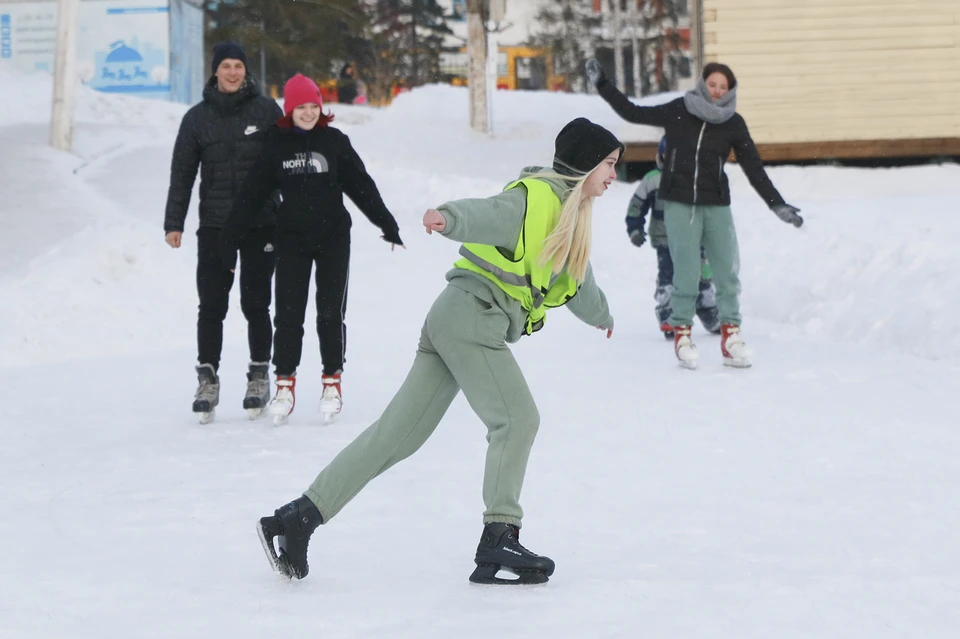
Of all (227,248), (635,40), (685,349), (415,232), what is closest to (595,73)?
(685,349)

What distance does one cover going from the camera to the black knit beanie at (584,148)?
4.06 m

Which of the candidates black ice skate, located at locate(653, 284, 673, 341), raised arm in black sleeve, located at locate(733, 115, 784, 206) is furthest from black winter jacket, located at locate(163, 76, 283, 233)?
black ice skate, located at locate(653, 284, 673, 341)

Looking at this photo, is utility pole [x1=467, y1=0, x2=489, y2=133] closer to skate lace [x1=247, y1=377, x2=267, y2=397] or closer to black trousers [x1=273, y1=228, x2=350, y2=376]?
skate lace [x1=247, y1=377, x2=267, y2=397]

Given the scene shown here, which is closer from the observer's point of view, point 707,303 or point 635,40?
point 707,303

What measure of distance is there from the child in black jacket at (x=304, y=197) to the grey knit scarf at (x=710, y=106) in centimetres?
259

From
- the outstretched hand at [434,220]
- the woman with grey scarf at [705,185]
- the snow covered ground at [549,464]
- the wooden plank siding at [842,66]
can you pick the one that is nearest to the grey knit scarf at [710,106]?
the woman with grey scarf at [705,185]

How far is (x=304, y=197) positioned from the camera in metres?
6.63

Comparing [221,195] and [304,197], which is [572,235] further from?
[221,195]

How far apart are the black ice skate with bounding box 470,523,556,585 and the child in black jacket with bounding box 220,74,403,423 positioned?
2754 millimetres

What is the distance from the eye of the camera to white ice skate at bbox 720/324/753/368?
8.39 meters

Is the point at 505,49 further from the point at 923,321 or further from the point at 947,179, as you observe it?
the point at 923,321

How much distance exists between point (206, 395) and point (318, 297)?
0.83 meters

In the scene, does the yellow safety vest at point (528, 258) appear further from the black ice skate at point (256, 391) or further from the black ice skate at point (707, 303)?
the black ice skate at point (707, 303)

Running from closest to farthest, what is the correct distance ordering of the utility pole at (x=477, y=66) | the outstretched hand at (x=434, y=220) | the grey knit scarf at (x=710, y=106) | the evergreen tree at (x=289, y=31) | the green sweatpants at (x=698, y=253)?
the outstretched hand at (x=434, y=220) → the grey knit scarf at (x=710, y=106) → the green sweatpants at (x=698, y=253) → the utility pole at (x=477, y=66) → the evergreen tree at (x=289, y=31)
